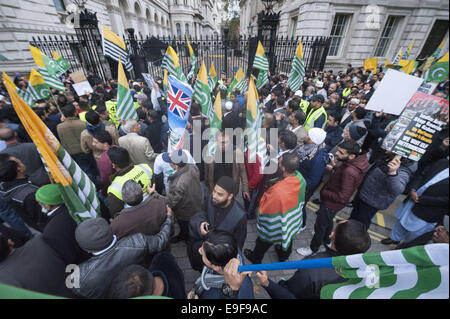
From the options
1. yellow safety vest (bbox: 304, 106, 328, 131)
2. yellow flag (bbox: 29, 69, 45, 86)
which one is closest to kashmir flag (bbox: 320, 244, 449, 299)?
yellow safety vest (bbox: 304, 106, 328, 131)

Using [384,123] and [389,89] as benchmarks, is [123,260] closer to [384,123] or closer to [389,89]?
[389,89]

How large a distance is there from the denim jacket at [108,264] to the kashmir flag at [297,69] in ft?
18.5

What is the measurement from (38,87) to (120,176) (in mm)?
4797

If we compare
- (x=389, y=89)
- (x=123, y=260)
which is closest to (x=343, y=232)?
(x=123, y=260)

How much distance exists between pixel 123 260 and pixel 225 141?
7.09 feet

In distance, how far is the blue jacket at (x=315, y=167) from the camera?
10.3 ft

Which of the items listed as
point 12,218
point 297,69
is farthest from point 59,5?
point 12,218

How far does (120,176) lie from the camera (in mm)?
2648

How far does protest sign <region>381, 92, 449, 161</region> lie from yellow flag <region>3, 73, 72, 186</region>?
10.6 feet

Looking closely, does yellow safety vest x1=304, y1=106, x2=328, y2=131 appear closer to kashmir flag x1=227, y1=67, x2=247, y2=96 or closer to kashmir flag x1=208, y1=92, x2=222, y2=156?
kashmir flag x1=208, y1=92, x2=222, y2=156

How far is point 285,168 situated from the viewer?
2.42 m

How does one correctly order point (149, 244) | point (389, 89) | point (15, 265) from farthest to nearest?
point (389, 89) → point (149, 244) → point (15, 265)

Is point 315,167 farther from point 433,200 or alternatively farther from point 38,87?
point 38,87

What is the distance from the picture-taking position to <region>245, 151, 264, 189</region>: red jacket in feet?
10.9
